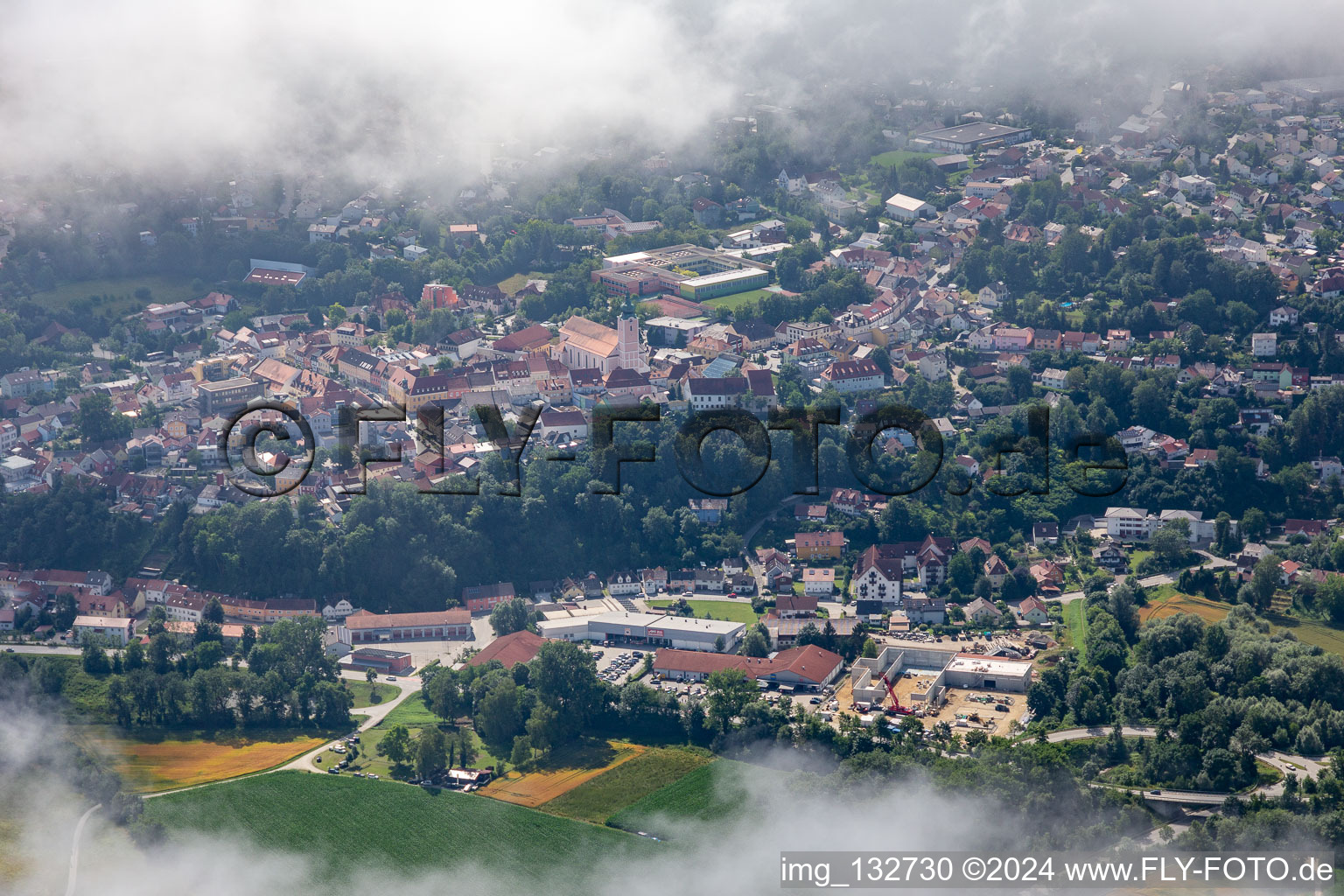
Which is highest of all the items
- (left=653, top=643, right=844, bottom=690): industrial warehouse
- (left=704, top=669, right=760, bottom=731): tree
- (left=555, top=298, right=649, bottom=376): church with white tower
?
(left=555, top=298, right=649, bottom=376): church with white tower

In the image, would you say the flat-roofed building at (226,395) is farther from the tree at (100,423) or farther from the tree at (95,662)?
the tree at (95,662)

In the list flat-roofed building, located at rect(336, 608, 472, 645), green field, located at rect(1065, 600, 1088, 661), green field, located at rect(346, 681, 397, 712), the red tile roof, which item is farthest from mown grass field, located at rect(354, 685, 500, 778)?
green field, located at rect(1065, 600, 1088, 661)

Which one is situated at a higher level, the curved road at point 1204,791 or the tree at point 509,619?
the tree at point 509,619

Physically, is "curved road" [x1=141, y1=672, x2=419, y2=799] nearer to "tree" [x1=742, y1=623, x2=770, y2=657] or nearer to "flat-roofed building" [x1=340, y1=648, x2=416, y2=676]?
"flat-roofed building" [x1=340, y1=648, x2=416, y2=676]

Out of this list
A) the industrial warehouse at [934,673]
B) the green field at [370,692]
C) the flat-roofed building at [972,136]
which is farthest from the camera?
the flat-roofed building at [972,136]

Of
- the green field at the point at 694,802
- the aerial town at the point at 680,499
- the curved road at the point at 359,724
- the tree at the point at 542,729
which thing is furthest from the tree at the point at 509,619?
the green field at the point at 694,802

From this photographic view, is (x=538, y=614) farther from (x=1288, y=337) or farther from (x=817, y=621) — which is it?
(x=1288, y=337)

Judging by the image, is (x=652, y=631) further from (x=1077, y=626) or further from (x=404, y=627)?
(x=1077, y=626)

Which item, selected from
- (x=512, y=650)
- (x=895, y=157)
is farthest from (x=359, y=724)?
(x=895, y=157)
